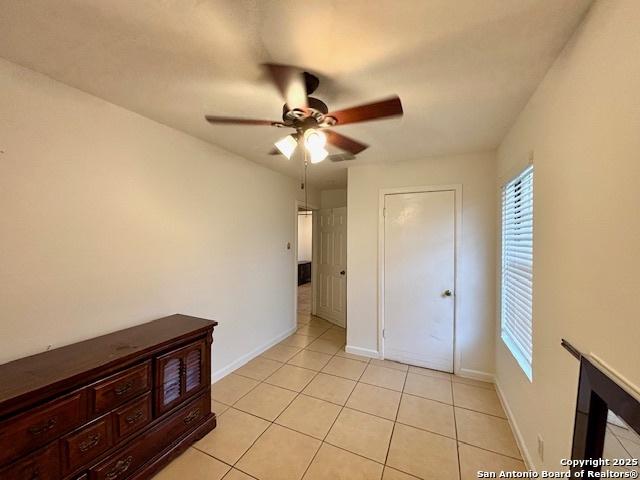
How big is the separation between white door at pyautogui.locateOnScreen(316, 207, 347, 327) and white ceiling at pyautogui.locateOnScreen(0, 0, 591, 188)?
8.94 feet

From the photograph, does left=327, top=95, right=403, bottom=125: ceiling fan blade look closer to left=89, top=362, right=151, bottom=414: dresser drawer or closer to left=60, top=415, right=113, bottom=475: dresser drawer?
left=89, top=362, right=151, bottom=414: dresser drawer

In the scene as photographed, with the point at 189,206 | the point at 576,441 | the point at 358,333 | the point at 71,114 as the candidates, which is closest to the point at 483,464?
the point at 576,441

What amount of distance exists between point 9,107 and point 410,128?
2.53 metres

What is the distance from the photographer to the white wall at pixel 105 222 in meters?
1.46

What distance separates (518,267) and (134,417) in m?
2.72

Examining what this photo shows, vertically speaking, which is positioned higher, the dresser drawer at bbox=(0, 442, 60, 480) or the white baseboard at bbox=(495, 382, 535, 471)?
the dresser drawer at bbox=(0, 442, 60, 480)

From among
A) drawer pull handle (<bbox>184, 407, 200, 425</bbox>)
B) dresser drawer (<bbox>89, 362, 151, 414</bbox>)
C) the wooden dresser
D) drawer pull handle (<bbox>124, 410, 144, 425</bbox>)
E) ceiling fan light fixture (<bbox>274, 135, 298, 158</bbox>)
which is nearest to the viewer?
the wooden dresser

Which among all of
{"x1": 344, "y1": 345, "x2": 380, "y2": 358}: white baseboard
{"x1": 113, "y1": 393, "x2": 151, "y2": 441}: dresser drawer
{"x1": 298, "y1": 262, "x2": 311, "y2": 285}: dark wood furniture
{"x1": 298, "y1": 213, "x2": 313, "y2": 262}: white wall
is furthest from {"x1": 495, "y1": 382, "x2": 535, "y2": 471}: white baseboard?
{"x1": 298, "y1": 213, "x2": 313, "y2": 262}: white wall

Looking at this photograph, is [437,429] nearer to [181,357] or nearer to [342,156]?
[181,357]

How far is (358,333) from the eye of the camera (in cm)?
339

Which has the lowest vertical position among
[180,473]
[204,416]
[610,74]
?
[180,473]

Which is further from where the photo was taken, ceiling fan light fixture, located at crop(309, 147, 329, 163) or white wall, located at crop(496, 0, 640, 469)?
ceiling fan light fixture, located at crop(309, 147, 329, 163)

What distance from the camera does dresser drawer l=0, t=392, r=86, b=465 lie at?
3.65 feet

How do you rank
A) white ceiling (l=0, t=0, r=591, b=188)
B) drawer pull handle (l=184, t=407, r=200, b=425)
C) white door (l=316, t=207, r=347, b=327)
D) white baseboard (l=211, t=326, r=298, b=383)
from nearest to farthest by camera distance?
1. white ceiling (l=0, t=0, r=591, b=188)
2. drawer pull handle (l=184, t=407, r=200, b=425)
3. white baseboard (l=211, t=326, r=298, b=383)
4. white door (l=316, t=207, r=347, b=327)
